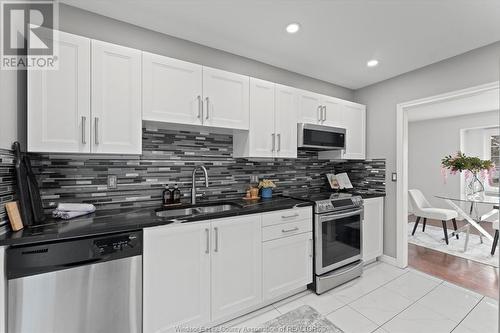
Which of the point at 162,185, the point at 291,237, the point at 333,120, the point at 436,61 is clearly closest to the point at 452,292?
the point at 291,237

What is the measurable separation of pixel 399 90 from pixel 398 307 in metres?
2.53

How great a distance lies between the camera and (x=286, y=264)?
2.13 meters

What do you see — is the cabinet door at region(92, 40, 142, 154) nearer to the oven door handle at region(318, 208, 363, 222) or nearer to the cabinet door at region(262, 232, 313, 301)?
the cabinet door at region(262, 232, 313, 301)

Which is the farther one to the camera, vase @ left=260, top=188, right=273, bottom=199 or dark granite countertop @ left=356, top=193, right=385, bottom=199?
dark granite countertop @ left=356, top=193, right=385, bottom=199

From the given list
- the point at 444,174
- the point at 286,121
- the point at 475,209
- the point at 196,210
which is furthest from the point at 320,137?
the point at 444,174

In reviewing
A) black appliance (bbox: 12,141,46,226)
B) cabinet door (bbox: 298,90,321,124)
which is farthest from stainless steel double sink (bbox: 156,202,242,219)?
cabinet door (bbox: 298,90,321,124)

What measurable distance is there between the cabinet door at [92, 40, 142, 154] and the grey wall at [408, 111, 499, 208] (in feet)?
21.0

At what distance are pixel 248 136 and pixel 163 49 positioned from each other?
114 centimetres

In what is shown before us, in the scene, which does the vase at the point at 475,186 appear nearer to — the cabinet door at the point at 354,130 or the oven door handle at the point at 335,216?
the cabinet door at the point at 354,130

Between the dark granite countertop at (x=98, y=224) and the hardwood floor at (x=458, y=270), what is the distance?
94.6 inches

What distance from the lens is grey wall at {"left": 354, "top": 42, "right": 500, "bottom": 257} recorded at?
2.26 meters

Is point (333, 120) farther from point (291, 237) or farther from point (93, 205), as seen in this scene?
point (93, 205)

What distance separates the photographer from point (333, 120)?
115 inches

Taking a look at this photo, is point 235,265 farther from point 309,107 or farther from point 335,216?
point 309,107
